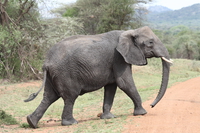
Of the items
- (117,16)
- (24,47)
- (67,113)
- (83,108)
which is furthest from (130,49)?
(117,16)

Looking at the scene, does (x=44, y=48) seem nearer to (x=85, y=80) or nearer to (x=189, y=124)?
(x=85, y=80)

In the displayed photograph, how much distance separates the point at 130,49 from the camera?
303 inches

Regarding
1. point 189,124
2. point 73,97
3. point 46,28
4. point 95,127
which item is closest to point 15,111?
point 73,97

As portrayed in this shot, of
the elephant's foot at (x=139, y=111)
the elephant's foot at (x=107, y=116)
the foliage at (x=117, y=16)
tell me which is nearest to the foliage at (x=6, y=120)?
the elephant's foot at (x=107, y=116)

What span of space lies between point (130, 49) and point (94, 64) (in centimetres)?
94

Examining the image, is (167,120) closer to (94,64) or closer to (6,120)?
(94,64)

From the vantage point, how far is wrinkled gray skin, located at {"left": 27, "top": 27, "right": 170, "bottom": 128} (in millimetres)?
7414

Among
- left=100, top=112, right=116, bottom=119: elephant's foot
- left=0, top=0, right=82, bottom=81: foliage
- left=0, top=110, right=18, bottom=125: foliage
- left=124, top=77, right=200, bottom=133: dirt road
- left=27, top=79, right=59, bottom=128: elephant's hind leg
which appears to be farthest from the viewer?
left=0, top=0, right=82, bottom=81: foliage

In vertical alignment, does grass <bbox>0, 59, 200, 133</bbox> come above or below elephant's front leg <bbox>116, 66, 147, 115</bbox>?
below

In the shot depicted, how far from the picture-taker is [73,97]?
296 inches

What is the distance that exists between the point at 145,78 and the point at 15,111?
38.2 ft

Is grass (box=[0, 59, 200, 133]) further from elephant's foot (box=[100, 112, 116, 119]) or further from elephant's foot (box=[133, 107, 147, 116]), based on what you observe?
elephant's foot (box=[133, 107, 147, 116])

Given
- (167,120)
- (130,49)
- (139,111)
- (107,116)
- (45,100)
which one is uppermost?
(130,49)

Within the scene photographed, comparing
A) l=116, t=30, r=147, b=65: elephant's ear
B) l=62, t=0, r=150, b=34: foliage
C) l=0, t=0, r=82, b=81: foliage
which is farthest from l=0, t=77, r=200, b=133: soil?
l=62, t=0, r=150, b=34: foliage
